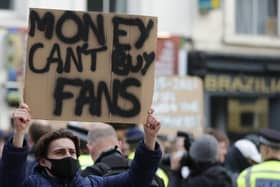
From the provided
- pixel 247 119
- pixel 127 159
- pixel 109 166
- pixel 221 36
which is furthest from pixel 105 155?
pixel 247 119

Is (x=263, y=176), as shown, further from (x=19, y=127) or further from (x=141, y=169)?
(x=19, y=127)

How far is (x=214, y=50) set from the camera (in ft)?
53.0

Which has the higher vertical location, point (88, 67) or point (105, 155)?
point (88, 67)

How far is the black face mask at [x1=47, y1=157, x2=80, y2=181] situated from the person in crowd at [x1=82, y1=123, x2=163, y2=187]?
26.1 inches

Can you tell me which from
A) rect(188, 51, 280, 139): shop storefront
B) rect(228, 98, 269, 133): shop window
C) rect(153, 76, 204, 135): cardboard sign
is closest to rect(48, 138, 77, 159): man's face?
rect(153, 76, 204, 135): cardboard sign

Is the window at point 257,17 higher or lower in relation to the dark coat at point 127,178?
higher

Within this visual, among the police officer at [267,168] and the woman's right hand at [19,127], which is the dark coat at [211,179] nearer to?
the police officer at [267,168]

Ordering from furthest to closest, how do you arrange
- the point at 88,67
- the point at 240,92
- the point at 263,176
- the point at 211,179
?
1. the point at 240,92
2. the point at 211,179
3. the point at 263,176
4. the point at 88,67

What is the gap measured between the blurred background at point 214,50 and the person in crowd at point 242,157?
721 centimetres

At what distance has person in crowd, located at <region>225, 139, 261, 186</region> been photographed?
7.05 m

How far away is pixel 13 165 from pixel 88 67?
2.56 feet

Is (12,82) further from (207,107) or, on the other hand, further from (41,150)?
(41,150)

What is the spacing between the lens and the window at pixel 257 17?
54.5ft

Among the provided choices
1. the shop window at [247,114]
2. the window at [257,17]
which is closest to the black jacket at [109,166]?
the shop window at [247,114]
